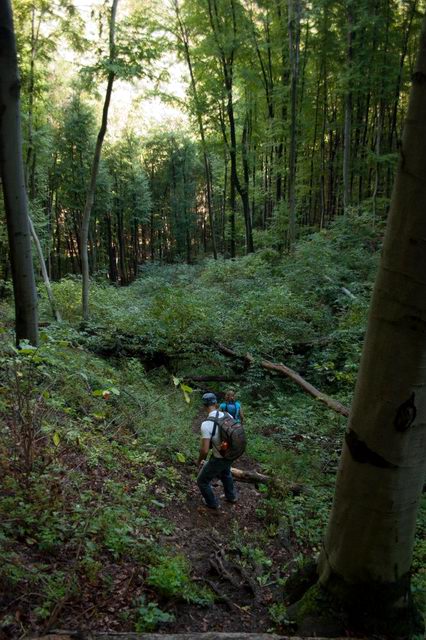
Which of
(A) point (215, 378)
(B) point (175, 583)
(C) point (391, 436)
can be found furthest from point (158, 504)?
(A) point (215, 378)

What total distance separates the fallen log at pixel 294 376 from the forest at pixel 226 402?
2.4 inches

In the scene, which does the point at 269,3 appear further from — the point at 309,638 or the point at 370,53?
the point at 309,638

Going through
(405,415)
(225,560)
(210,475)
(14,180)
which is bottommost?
(225,560)

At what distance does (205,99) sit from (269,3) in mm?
5163

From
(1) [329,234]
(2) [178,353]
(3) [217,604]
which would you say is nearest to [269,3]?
(1) [329,234]

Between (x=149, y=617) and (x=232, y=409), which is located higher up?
(x=232, y=409)

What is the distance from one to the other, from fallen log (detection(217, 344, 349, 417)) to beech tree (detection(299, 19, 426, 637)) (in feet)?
15.2

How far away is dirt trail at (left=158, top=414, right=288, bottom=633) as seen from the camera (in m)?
3.33

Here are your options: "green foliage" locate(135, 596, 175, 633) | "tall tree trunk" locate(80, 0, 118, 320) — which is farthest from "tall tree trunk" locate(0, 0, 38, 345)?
"tall tree trunk" locate(80, 0, 118, 320)

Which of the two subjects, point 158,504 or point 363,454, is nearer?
point 363,454

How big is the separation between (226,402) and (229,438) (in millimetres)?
774

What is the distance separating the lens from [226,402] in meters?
6.01

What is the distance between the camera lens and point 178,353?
10.7 metres

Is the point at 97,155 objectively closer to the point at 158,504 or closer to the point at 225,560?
the point at 158,504
